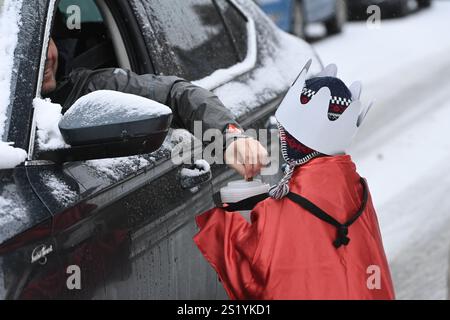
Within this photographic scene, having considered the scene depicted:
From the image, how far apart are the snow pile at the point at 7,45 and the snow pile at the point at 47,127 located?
0.29ft

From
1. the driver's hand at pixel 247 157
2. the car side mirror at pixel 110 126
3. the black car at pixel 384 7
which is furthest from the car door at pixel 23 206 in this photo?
the black car at pixel 384 7

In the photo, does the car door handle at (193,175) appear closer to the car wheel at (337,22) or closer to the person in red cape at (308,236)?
the person in red cape at (308,236)

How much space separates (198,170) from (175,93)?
10.1 inches

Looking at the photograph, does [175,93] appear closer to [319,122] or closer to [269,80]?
[319,122]

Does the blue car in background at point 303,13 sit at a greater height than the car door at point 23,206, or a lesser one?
lesser

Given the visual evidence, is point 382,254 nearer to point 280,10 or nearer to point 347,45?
point 280,10

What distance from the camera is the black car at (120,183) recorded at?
1.80m

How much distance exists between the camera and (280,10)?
11414mm

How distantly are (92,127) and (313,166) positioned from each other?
612 millimetres

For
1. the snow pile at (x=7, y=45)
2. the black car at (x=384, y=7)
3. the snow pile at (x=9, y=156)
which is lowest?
the black car at (x=384, y=7)

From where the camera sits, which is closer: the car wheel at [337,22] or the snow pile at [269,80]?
the snow pile at [269,80]

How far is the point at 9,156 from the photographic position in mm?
1854

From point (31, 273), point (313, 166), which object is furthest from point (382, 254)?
point (31, 273)
